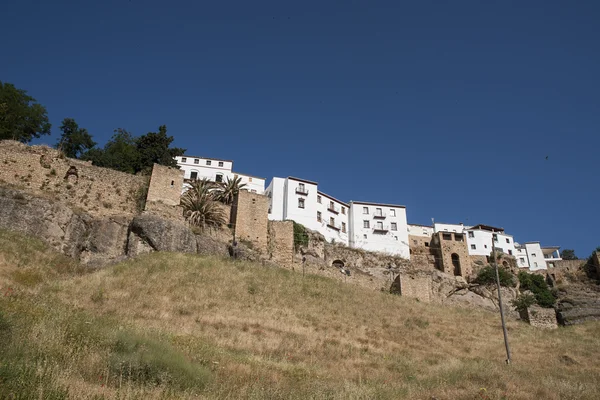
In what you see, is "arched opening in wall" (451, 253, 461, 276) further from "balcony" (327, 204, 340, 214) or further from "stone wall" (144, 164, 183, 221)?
"stone wall" (144, 164, 183, 221)

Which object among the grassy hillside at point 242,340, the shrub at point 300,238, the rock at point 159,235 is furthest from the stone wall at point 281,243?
the rock at point 159,235

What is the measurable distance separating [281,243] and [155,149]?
49.2 ft

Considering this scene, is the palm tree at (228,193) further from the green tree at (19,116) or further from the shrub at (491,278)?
the shrub at (491,278)

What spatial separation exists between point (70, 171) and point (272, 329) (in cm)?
1725

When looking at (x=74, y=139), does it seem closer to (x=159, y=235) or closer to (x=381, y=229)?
(x=159, y=235)

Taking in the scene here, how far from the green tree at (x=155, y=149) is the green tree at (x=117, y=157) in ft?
1.72

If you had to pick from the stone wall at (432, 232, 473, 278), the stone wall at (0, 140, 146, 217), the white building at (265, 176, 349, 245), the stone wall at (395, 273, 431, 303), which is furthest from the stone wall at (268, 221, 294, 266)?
the stone wall at (432, 232, 473, 278)

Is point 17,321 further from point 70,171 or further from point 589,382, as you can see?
point 70,171

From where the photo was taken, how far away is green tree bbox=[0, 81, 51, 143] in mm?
29406

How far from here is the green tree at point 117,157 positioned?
115 feet

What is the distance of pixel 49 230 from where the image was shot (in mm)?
21250

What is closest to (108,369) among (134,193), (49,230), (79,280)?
(79,280)

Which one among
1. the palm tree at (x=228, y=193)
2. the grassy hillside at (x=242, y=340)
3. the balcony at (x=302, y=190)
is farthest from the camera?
the balcony at (x=302, y=190)

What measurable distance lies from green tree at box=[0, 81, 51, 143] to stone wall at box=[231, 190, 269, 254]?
15.3 m
